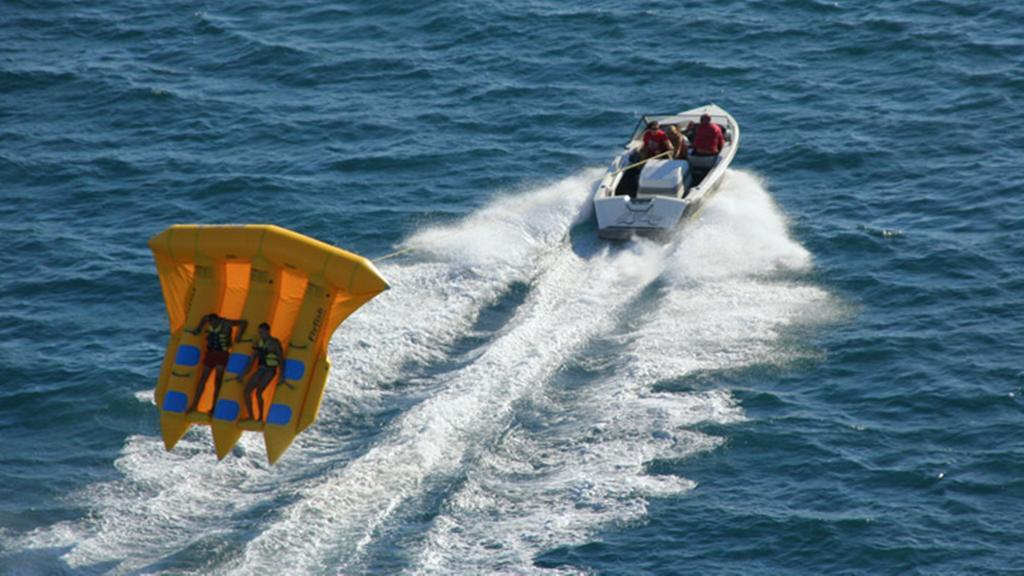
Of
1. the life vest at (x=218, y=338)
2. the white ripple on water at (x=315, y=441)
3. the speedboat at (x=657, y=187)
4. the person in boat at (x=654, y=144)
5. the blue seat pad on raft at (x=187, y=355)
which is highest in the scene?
the person in boat at (x=654, y=144)

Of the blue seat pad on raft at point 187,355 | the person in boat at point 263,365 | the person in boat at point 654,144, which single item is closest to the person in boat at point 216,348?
the blue seat pad on raft at point 187,355

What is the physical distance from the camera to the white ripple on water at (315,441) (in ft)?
69.9

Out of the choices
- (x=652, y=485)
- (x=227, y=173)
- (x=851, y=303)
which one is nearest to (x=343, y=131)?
(x=227, y=173)

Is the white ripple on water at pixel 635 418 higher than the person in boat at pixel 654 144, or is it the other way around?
the person in boat at pixel 654 144

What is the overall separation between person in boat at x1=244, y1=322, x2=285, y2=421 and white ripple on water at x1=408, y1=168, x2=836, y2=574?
3.36m

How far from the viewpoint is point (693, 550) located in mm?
21828

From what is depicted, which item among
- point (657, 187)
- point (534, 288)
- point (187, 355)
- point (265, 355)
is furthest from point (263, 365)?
point (657, 187)

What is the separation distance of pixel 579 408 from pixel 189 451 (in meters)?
6.46

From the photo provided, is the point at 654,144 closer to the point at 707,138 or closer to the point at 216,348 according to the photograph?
the point at 707,138

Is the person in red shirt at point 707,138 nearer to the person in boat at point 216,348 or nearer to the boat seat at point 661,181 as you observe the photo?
the boat seat at point 661,181

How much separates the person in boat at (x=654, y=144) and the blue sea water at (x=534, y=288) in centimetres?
150

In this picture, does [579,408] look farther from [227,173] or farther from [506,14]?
[506,14]

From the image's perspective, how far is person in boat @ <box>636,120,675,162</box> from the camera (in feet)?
107

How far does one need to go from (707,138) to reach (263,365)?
14.2m
